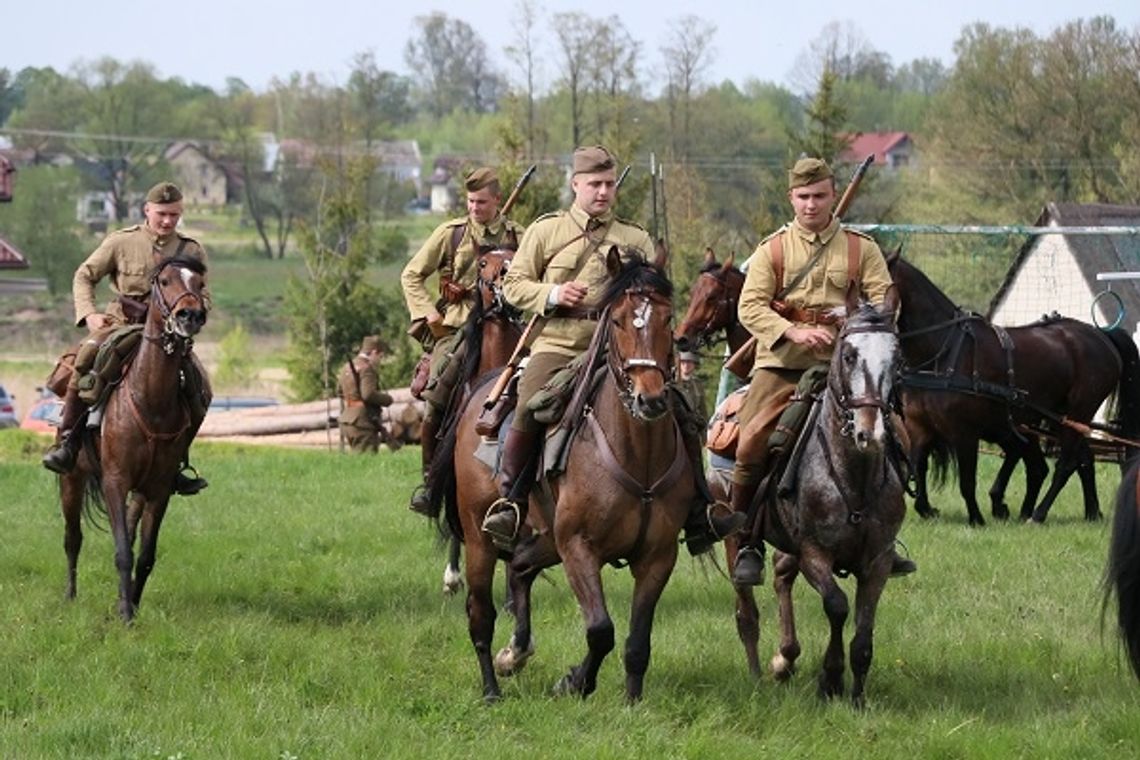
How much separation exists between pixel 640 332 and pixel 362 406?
20577 millimetres

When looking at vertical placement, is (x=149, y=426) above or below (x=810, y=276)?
below

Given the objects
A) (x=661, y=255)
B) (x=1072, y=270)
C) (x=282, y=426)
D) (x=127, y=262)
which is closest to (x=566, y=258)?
(x=661, y=255)

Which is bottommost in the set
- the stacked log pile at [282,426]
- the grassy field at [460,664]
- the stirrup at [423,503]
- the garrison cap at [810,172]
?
the stacked log pile at [282,426]

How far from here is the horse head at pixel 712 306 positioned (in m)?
12.5

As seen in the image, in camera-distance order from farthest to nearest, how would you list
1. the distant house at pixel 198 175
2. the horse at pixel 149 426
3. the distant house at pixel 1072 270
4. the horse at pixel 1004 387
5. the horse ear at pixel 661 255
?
the distant house at pixel 198 175
the distant house at pixel 1072 270
the horse at pixel 1004 387
the horse at pixel 149 426
the horse ear at pixel 661 255

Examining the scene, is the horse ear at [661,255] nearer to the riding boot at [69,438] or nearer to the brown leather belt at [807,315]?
the brown leather belt at [807,315]

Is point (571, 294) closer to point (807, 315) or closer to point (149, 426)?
point (807, 315)

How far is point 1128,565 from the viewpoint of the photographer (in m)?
9.66

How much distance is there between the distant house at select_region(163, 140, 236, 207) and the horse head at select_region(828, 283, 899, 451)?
89.9m

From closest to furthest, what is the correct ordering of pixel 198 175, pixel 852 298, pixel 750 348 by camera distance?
1. pixel 852 298
2. pixel 750 348
3. pixel 198 175

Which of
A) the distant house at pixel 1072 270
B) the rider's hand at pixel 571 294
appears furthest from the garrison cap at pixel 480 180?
the distant house at pixel 1072 270

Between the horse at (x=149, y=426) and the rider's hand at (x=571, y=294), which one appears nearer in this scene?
the rider's hand at (x=571, y=294)

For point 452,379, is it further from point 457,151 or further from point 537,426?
point 457,151

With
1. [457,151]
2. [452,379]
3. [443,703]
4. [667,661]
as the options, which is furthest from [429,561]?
[457,151]
